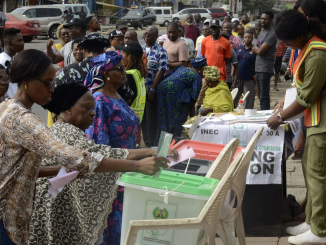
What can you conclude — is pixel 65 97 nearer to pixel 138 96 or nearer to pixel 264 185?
pixel 264 185

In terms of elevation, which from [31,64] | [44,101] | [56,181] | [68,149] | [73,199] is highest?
[31,64]

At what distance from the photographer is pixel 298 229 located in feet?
16.1

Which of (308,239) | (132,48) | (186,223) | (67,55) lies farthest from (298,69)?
(67,55)

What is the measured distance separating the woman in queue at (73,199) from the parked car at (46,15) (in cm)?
2829

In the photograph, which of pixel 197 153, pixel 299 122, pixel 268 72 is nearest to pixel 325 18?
pixel 299 122

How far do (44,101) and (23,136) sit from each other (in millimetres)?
298

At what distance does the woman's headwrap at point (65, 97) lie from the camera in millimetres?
3350

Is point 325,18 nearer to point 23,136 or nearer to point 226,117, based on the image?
point 226,117

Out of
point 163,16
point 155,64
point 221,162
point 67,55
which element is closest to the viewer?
point 221,162

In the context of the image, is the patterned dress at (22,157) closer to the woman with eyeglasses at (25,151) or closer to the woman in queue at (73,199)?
the woman with eyeglasses at (25,151)

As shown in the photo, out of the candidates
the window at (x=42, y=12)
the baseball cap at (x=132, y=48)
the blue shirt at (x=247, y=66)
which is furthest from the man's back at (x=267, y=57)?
the window at (x=42, y=12)

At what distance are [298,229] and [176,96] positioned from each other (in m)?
3.53

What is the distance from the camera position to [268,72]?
938 centimetres

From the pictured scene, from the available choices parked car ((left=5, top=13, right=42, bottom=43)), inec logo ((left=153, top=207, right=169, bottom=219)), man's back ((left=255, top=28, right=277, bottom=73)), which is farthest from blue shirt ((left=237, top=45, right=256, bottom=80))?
parked car ((left=5, top=13, right=42, bottom=43))
